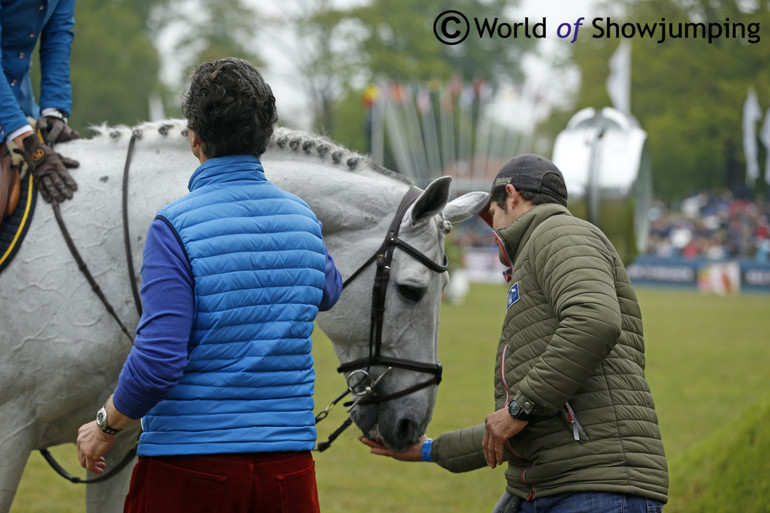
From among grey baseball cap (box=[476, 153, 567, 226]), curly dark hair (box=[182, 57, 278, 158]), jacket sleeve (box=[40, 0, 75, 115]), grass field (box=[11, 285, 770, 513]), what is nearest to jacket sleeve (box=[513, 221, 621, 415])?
grey baseball cap (box=[476, 153, 567, 226])

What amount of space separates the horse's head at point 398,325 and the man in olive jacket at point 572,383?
41 cm

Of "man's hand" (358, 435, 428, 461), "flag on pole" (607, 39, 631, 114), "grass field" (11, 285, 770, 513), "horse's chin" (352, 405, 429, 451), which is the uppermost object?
"flag on pole" (607, 39, 631, 114)

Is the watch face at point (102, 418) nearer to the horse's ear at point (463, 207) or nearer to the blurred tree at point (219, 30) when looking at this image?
the horse's ear at point (463, 207)

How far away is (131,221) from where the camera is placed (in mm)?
3238

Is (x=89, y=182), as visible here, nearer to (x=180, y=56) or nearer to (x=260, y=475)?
(x=260, y=475)

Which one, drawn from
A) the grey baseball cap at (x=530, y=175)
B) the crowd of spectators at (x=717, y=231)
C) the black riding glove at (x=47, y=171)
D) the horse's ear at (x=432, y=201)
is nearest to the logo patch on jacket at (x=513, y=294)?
the grey baseball cap at (x=530, y=175)

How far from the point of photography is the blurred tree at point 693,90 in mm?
42094

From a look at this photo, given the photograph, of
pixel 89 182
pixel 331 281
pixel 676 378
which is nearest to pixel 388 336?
pixel 331 281

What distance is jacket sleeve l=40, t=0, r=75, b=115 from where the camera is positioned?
3781 millimetres

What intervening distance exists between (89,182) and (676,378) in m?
11.1

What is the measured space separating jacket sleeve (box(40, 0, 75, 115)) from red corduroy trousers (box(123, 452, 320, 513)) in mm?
2207

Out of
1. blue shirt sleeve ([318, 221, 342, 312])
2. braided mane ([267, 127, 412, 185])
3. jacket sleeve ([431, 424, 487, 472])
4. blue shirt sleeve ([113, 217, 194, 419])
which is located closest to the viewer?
blue shirt sleeve ([113, 217, 194, 419])

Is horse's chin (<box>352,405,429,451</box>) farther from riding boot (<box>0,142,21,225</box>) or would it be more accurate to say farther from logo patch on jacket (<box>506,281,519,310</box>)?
riding boot (<box>0,142,21,225</box>)

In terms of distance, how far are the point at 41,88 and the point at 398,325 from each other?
2.07 meters
